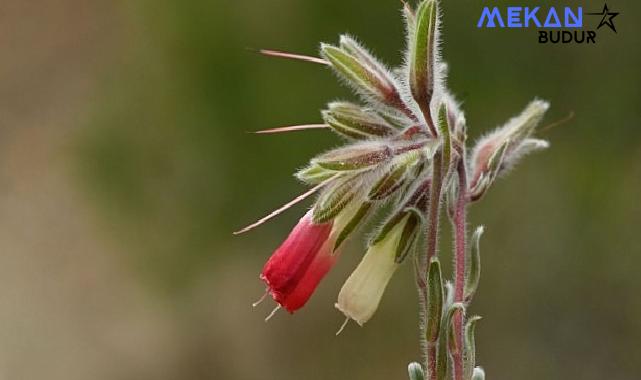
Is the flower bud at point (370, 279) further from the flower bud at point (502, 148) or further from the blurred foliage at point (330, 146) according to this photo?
the blurred foliage at point (330, 146)

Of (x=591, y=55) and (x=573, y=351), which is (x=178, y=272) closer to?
(x=573, y=351)

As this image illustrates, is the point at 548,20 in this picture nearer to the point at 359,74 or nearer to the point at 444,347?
the point at 359,74

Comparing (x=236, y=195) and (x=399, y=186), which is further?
(x=236, y=195)

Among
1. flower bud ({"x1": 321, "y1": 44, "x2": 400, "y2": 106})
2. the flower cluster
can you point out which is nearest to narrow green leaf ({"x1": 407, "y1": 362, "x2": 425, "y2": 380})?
the flower cluster

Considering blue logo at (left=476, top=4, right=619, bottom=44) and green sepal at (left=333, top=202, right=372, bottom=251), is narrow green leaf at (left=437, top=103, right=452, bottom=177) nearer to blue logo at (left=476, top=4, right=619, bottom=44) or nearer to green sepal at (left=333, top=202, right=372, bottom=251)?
green sepal at (left=333, top=202, right=372, bottom=251)

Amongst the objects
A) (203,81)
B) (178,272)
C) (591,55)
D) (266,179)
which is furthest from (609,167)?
(178,272)

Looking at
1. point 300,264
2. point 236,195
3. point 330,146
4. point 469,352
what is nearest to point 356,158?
point 300,264

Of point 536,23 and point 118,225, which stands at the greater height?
point 536,23
